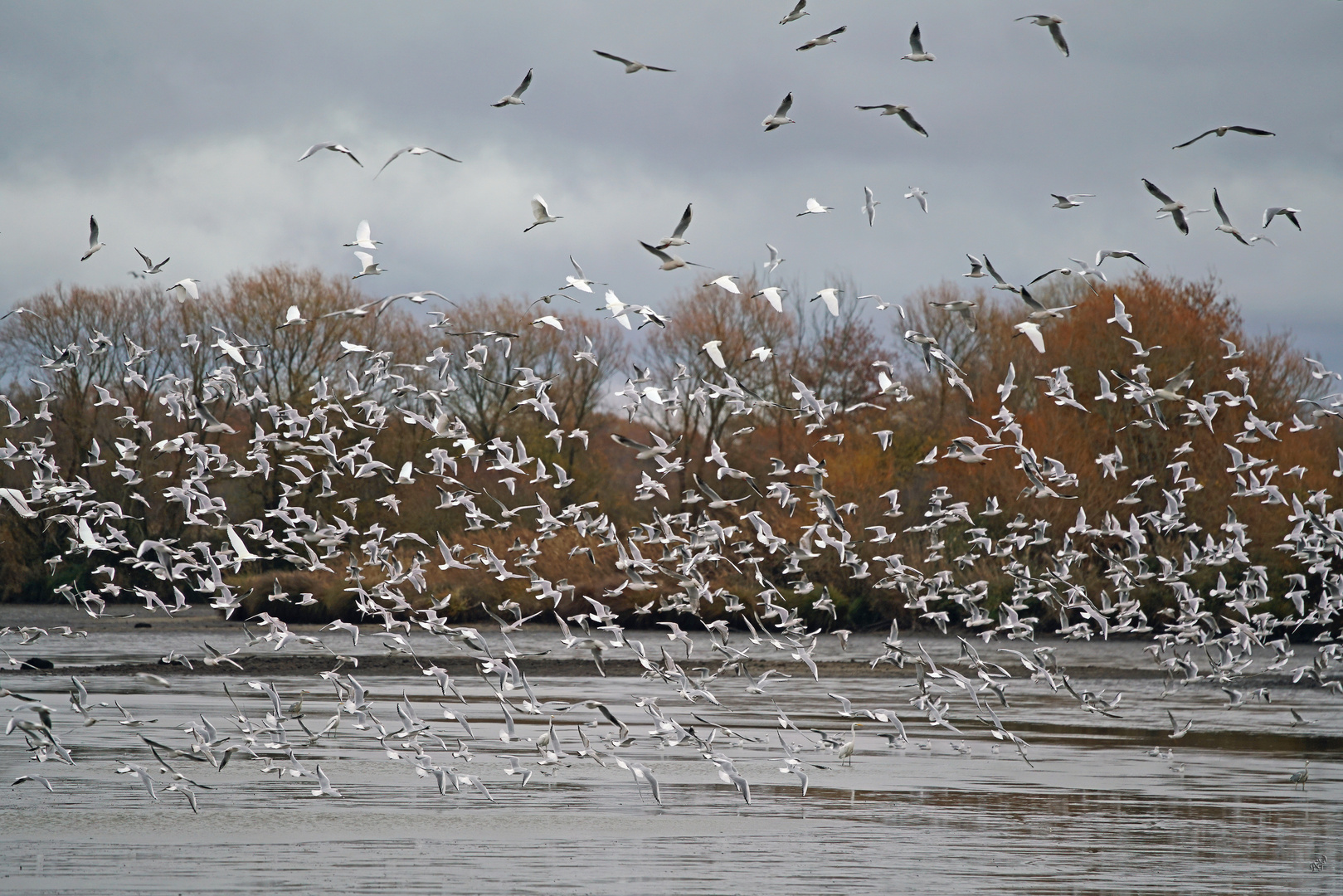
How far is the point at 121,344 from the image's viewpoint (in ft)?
185

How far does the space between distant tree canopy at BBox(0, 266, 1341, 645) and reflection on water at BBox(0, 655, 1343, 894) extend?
19502mm

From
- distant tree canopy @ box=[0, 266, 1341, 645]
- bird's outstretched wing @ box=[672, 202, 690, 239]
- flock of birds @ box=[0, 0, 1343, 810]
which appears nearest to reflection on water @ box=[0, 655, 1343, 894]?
flock of birds @ box=[0, 0, 1343, 810]

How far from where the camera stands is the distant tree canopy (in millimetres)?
47000

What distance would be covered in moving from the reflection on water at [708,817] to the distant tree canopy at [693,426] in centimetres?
1950

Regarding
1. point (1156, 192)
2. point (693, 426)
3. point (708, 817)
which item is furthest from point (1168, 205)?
point (693, 426)

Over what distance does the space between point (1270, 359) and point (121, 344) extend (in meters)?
39.9

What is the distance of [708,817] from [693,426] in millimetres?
47766

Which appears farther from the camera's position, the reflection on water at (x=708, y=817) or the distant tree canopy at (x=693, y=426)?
the distant tree canopy at (x=693, y=426)

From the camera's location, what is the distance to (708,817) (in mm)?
16094

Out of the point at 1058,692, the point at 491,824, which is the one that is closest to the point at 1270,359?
the point at 1058,692

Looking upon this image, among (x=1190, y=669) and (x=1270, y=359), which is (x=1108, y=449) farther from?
(x=1190, y=669)

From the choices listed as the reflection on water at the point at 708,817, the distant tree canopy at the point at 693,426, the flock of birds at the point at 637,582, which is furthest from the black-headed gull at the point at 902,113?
the distant tree canopy at the point at 693,426

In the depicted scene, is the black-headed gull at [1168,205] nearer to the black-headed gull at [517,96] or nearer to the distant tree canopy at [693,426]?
the black-headed gull at [517,96]

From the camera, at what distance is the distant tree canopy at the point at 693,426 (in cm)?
4700
